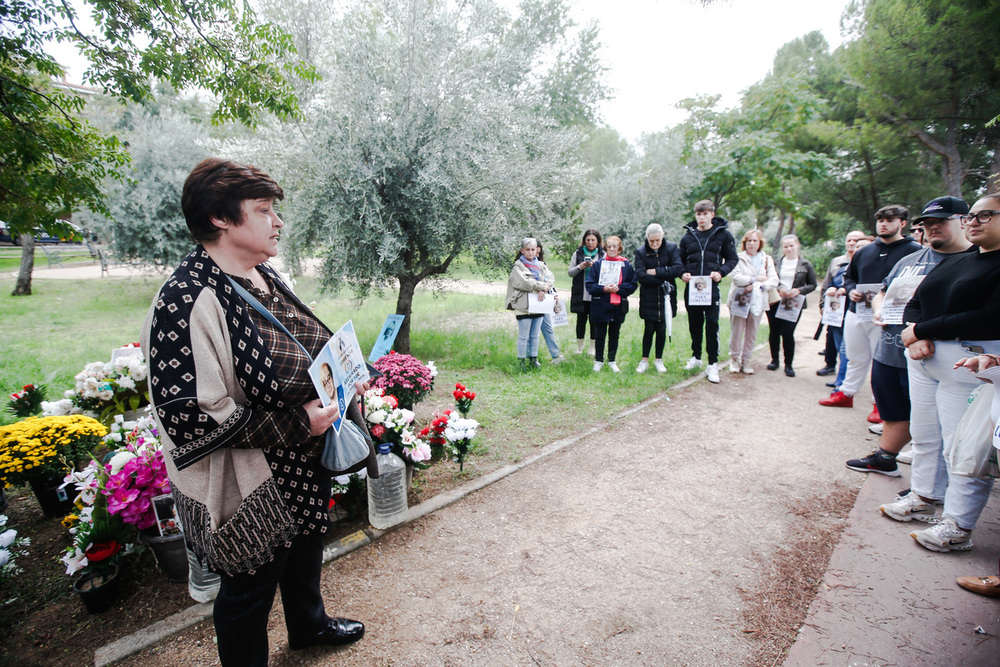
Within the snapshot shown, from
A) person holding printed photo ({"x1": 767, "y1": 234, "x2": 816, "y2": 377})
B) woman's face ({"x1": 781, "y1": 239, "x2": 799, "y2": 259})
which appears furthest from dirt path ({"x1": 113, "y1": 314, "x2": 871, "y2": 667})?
woman's face ({"x1": 781, "y1": 239, "x2": 799, "y2": 259})

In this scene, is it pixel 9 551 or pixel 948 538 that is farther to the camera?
pixel 948 538

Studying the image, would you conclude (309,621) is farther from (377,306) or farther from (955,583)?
(377,306)

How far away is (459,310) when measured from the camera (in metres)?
12.7

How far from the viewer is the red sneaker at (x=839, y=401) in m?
5.84

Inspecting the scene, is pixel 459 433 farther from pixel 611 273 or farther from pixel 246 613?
pixel 611 273

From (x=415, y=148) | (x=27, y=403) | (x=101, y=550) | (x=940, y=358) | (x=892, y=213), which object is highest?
(x=415, y=148)

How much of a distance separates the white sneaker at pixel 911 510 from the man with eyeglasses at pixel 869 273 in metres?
1.46

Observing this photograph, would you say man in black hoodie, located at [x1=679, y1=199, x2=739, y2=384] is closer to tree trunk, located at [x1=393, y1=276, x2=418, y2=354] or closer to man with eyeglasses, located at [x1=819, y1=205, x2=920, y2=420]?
man with eyeglasses, located at [x1=819, y1=205, x2=920, y2=420]

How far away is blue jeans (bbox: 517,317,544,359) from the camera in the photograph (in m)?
7.20

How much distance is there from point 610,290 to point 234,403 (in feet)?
19.3

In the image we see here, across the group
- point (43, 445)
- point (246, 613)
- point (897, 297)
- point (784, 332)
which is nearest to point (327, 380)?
point (246, 613)

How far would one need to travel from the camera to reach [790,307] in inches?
271

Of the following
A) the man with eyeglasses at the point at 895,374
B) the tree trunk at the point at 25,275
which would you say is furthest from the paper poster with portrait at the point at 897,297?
the tree trunk at the point at 25,275

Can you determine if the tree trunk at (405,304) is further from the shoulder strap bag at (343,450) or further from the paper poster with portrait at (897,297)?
the paper poster with portrait at (897,297)
